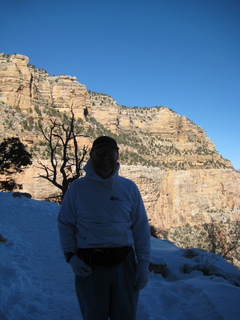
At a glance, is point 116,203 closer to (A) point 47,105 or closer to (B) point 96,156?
(B) point 96,156

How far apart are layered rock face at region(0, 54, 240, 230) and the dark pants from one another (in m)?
27.0

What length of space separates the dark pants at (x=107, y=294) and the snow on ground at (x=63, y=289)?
1.36 metres

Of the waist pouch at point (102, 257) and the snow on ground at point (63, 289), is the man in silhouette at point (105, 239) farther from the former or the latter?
the snow on ground at point (63, 289)

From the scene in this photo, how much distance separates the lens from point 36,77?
133 ft

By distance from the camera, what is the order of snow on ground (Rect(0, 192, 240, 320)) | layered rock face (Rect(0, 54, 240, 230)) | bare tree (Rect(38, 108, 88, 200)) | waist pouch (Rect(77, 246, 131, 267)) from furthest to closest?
layered rock face (Rect(0, 54, 240, 230)) → bare tree (Rect(38, 108, 88, 200)) → snow on ground (Rect(0, 192, 240, 320)) → waist pouch (Rect(77, 246, 131, 267))

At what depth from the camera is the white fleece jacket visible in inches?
78.4

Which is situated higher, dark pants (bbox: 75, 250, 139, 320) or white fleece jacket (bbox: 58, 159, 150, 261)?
white fleece jacket (bbox: 58, 159, 150, 261)

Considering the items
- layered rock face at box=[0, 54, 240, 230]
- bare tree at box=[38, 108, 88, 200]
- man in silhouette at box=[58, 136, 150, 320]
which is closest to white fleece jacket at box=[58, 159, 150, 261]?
man in silhouette at box=[58, 136, 150, 320]

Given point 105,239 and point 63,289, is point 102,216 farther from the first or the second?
point 63,289

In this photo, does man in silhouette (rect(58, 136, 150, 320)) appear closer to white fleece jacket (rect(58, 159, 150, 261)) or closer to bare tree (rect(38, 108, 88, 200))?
white fleece jacket (rect(58, 159, 150, 261))

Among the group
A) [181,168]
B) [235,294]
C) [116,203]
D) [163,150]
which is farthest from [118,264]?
[163,150]

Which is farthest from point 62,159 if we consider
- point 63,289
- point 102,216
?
point 102,216

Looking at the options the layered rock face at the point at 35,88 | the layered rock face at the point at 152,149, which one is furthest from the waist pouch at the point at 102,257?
the layered rock face at the point at 35,88

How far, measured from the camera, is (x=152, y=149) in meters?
46.9
